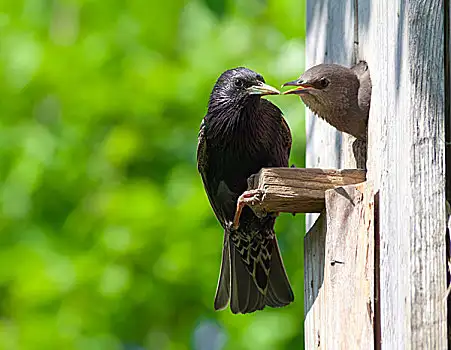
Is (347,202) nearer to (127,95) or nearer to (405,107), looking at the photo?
(405,107)

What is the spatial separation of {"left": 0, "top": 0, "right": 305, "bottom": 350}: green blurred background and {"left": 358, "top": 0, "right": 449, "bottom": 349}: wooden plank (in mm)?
2161

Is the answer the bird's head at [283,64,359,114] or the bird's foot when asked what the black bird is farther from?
the bird's foot

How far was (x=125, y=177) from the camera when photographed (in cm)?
533

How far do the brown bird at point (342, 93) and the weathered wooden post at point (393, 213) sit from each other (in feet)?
0.25

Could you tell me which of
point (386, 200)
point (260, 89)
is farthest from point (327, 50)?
point (386, 200)

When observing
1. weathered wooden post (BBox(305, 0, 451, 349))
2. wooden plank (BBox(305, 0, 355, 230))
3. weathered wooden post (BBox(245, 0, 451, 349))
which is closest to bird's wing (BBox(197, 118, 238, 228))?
wooden plank (BBox(305, 0, 355, 230))

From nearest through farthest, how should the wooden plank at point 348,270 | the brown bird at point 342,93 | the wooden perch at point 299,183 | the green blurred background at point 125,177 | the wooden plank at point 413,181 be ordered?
the wooden plank at point 413,181
the wooden plank at point 348,270
the wooden perch at point 299,183
the brown bird at point 342,93
the green blurred background at point 125,177

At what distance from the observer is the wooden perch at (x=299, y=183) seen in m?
2.73

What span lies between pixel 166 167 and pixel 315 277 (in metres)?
2.32

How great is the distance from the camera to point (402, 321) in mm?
2203

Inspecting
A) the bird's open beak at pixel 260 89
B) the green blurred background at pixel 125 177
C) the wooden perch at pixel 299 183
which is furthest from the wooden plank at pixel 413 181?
the green blurred background at pixel 125 177

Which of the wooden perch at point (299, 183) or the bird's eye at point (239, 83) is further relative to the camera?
the bird's eye at point (239, 83)

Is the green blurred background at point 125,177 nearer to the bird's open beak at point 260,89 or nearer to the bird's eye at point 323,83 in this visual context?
the bird's open beak at point 260,89

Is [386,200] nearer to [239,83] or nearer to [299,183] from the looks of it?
[299,183]
